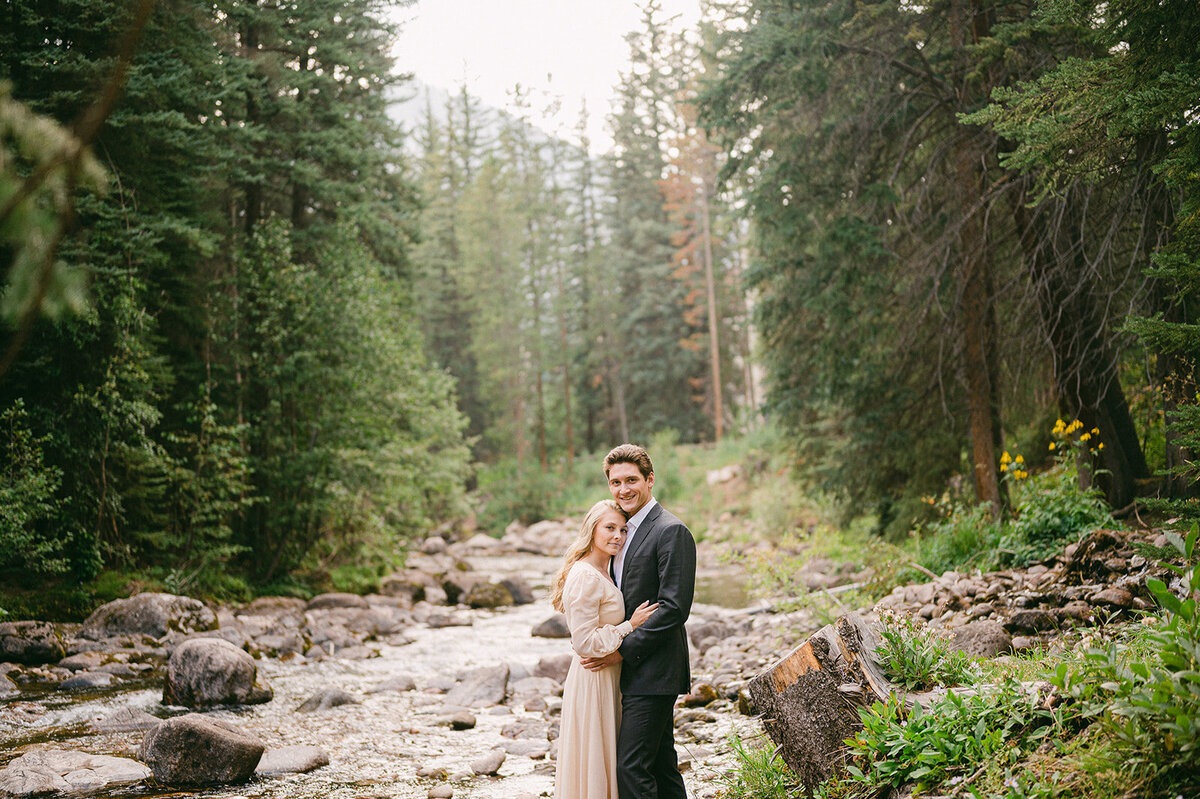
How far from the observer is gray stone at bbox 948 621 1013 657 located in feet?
19.2

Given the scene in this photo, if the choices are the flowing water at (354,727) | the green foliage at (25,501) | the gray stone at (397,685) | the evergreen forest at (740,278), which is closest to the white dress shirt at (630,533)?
the flowing water at (354,727)

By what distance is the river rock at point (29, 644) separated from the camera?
31.6 ft

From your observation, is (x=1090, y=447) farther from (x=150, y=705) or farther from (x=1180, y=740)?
(x=150, y=705)

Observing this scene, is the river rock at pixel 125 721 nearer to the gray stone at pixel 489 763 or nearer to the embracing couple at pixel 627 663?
the gray stone at pixel 489 763

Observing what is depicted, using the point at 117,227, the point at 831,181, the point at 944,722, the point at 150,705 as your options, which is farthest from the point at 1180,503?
the point at 117,227

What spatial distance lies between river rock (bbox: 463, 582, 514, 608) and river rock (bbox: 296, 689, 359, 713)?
24.4 feet

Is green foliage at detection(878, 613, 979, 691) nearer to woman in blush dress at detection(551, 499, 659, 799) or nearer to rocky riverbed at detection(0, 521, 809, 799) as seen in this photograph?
woman in blush dress at detection(551, 499, 659, 799)

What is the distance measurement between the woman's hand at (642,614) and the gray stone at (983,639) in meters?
2.95

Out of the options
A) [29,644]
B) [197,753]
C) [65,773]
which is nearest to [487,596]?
[29,644]

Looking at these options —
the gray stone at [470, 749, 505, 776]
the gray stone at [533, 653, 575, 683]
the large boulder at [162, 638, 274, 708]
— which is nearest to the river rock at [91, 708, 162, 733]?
the large boulder at [162, 638, 274, 708]

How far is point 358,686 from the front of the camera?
10.0 m

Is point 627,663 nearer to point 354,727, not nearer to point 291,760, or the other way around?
point 291,760

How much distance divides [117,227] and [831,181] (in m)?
11.3

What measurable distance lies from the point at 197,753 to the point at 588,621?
4335 millimetres
